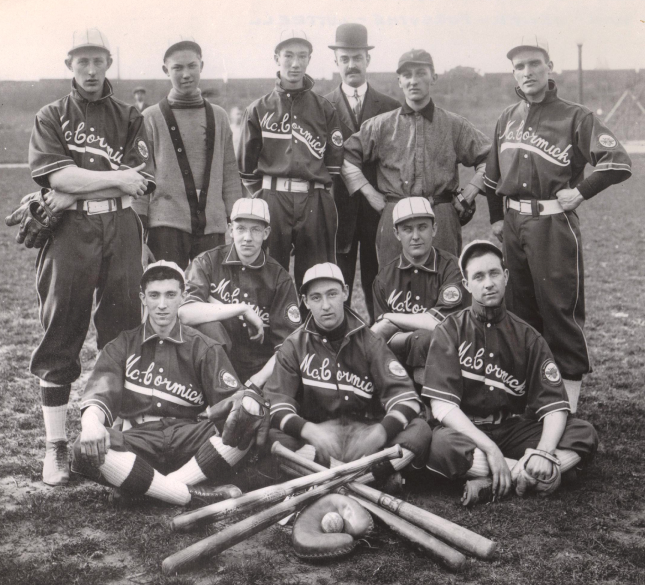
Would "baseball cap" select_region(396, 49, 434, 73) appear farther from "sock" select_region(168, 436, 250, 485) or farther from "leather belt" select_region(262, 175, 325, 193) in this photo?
"sock" select_region(168, 436, 250, 485)

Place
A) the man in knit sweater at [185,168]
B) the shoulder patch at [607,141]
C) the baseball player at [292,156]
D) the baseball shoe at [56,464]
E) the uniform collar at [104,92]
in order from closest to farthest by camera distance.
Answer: the baseball shoe at [56,464], the uniform collar at [104,92], the shoulder patch at [607,141], the man in knit sweater at [185,168], the baseball player at [292,156]

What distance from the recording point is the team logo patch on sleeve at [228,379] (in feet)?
13.0

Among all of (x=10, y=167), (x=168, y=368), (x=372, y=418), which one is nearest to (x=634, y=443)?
(x=372, y=418)

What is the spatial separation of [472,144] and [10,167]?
1872cm

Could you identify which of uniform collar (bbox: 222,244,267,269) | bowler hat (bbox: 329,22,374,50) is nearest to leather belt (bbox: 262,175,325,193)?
uniform collar (bbox: 222,244,267,269)

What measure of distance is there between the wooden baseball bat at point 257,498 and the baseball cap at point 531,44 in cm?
286

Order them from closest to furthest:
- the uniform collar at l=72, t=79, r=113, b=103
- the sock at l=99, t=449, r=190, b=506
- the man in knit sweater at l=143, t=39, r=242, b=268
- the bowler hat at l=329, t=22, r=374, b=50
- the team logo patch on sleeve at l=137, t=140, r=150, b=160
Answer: the sock at l=99, t=449, r=190, b=506 < the uniform collar at l=72, t=79, r=113, b=103 < the team logo patch on sleeve at l=137, t=140, r=150, b=160 < the man in knit sweater at l=143, t=39, r=242, b=268 < the bowler hat at l=329, t=22, r=374, b=50

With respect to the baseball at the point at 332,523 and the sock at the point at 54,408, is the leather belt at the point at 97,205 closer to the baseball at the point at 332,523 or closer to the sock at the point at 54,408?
the sock at the point at 54,408

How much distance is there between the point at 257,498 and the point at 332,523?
0.36 metres

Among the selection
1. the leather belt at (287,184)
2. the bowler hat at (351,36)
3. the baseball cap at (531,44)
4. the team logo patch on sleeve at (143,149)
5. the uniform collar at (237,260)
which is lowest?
the uniform collar at (237,260)

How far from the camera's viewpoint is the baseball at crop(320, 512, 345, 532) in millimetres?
3207

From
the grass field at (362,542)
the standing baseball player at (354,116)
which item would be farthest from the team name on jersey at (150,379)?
the standing baseball player at (354,116)

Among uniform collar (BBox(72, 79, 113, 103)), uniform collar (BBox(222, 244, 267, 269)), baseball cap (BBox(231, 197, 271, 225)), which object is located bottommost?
uniform collar (BBox(222, 244, 267, 269))

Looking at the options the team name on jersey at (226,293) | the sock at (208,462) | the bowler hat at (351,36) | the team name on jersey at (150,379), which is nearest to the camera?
the sock at (208,462)
